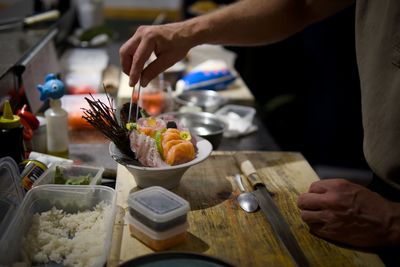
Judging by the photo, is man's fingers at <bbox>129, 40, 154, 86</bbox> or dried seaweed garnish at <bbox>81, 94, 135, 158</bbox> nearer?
dried seaweed garnish at <bbox>81, 94, 135, 158</bbox>

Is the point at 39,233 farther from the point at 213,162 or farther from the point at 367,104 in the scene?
the point at 367,104

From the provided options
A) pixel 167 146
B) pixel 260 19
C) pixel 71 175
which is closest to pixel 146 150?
pixel 167 146

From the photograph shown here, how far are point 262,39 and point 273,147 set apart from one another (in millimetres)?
398

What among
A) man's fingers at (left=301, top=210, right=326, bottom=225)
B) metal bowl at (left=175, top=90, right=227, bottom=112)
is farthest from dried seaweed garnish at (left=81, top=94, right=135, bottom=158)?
metal bowl at (left=175, top=90, right=227, bottom=112)

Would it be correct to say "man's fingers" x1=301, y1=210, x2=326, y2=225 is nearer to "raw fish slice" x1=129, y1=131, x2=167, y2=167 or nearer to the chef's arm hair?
"raw fish slice" x1=129, y1=131, x2=167, y2=167

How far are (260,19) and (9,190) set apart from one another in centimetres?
98

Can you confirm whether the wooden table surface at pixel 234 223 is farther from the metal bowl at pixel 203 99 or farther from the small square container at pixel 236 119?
the metal bowl at pixel 203 99

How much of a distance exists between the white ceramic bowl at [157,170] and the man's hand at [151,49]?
0.87 ft

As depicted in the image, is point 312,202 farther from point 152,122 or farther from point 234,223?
point 152,122

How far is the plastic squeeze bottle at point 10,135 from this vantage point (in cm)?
128

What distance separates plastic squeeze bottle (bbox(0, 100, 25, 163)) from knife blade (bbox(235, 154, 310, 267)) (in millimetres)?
626

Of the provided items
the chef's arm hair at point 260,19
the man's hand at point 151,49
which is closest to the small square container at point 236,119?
the chef's arm hair at point 260,19

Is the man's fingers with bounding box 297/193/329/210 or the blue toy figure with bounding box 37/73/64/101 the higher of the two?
the blue toy figure with bounding box 37/73/64/101

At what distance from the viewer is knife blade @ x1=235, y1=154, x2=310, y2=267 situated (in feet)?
3.54
